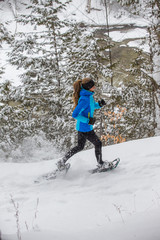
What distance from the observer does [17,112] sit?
9.34m

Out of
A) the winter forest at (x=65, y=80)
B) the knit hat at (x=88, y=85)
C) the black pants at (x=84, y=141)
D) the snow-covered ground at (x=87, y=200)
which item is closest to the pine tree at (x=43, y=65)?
the winter forest at (x=65, y=80)

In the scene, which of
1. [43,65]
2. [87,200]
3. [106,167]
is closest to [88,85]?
[106,167]

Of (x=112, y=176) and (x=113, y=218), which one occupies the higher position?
(x=113, y=218)

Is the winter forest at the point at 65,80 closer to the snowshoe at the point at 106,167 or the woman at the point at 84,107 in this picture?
the snowshoe at the point at 106,167

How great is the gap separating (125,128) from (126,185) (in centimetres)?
642

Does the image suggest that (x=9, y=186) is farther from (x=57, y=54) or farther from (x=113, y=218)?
(x=57, y=54)

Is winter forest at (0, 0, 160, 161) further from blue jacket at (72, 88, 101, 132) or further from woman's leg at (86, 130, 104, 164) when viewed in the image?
blue jacket at (72, 88, 101, 132)

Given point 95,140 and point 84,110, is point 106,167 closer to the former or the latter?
point 95,140

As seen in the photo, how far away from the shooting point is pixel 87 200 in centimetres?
323

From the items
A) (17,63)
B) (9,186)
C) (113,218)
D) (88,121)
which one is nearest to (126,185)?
(113,218)

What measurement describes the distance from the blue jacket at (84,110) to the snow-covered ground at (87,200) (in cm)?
103

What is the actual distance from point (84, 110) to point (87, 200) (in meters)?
1.61

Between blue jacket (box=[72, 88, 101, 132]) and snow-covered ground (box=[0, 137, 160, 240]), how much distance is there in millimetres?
1032

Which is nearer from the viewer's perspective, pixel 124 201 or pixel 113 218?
pixel 113 218
